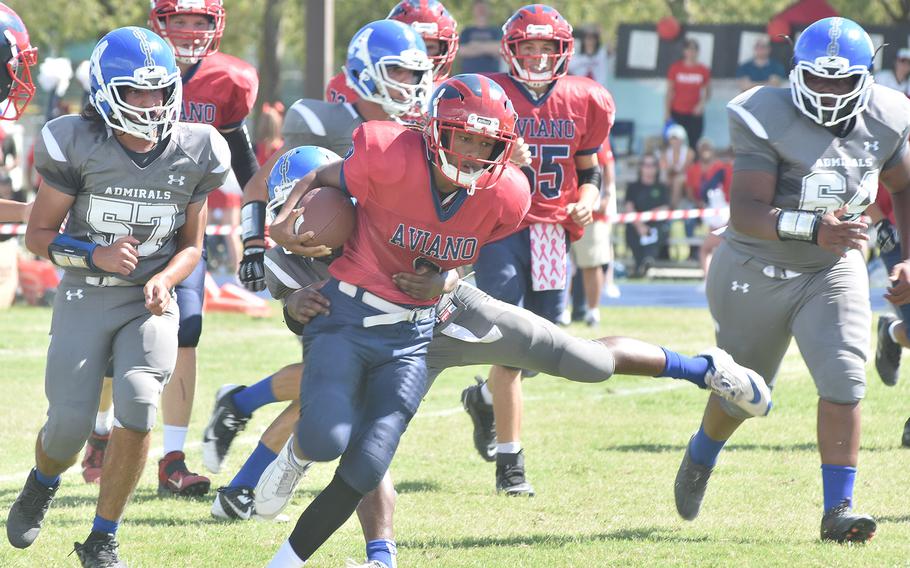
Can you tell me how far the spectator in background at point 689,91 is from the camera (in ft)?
58.3

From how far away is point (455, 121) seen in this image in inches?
168

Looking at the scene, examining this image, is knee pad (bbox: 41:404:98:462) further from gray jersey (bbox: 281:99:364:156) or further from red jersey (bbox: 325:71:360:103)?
red jersey (bbox: 325:71:360:103)

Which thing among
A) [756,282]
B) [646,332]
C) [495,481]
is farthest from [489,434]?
[646,332]

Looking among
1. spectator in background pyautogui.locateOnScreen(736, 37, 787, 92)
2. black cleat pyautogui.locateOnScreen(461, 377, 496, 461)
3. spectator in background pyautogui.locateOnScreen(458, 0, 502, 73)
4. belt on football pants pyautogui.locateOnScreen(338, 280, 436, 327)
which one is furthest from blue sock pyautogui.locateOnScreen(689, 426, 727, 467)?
spectator in background pyautogui.locateOnScreen(458, 0, 502, 73)

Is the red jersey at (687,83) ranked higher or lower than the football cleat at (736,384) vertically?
lower

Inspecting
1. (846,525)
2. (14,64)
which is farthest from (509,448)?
(14,64)

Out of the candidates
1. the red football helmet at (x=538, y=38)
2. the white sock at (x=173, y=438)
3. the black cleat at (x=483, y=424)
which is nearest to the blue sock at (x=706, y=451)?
the black cleat at (x=483, y=424)

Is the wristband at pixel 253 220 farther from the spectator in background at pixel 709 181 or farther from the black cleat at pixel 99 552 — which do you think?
the spectator in background at pixel 709 181

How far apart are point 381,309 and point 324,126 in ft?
5.46

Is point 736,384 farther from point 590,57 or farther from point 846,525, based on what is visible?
point 590,57

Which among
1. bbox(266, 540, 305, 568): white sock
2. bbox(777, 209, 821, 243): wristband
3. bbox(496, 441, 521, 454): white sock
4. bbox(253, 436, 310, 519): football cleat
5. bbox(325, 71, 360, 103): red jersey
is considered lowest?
bbox(496, 441, 521, 454): white sock

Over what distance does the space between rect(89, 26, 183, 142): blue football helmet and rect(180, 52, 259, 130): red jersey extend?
1460 mm

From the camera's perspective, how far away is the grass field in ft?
15.8

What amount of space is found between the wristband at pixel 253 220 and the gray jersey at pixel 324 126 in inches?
11.9
